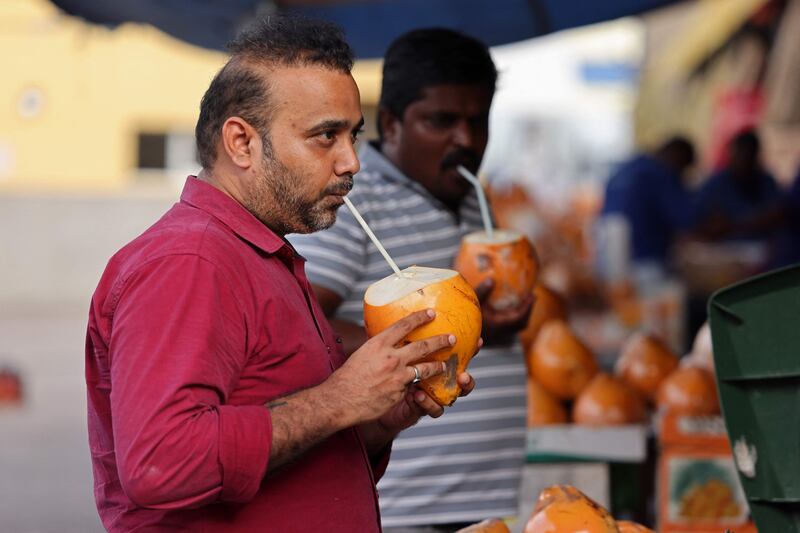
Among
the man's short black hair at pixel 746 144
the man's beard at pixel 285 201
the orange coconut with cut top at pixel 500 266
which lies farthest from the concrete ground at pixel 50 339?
the man's short black hair at pixel 746 144

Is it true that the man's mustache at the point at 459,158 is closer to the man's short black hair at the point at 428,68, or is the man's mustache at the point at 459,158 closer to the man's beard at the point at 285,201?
the man's short black hair at the point at 428,68

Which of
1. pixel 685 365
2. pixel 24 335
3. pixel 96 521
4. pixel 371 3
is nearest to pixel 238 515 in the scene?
pixel 685 365

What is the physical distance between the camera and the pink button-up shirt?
1.59 m

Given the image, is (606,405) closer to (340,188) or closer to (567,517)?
(567,517)

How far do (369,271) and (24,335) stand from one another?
11386 millimetres

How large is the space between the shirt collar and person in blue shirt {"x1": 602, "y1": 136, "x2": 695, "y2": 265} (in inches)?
269

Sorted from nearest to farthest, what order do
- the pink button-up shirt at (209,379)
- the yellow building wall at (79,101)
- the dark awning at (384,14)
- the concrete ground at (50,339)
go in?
the pink button-up shirt at (209,379) < the dark awning at (384,14) < the concrete ground at (50,339) < the yellow building wall at (79,101)

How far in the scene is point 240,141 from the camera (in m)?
1.85

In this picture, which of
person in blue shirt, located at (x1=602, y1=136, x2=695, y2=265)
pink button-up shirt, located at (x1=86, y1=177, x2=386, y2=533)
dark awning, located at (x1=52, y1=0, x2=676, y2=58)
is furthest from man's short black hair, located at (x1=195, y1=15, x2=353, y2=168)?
person in blue shirt, located at (x1=602, y1=136, x2=695, y2=265)

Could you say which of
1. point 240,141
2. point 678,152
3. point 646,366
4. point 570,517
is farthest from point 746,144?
point 240,141

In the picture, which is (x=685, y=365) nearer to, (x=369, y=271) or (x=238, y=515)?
(x=369, y=271)

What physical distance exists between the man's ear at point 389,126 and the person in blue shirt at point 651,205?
5.65 m

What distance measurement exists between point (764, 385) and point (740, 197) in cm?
670

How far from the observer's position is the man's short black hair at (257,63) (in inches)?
72.4
